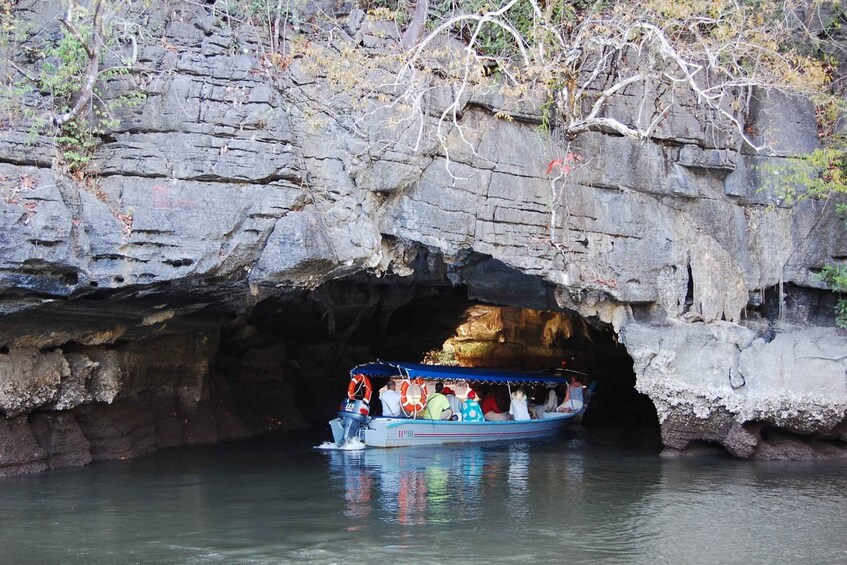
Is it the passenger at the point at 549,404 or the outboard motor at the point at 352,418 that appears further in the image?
the passenger at the point at 549,404

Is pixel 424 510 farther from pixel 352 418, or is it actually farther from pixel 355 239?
pixel 352 418

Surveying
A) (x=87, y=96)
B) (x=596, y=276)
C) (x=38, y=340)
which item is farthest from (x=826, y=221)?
(x=38, y=340)

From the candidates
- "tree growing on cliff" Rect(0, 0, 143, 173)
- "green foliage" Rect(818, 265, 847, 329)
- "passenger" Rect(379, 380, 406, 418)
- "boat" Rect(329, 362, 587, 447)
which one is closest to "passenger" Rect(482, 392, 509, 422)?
"boat" Rect(329, 362, 587, 447)

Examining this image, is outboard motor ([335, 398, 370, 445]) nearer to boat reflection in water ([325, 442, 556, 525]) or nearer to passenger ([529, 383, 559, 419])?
boat reflection in water ([325, 442, 556, 525])

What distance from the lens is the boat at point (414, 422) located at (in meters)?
15.0

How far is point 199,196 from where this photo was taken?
36.7 feet

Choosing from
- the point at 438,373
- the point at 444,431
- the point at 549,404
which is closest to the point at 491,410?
the point at 549,404

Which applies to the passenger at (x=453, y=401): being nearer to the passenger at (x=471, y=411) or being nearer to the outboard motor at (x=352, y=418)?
the passenger at (x=471, y=411)

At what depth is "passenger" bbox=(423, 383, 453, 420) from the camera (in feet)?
52.3

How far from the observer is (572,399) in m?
19.4

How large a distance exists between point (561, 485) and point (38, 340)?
743cm

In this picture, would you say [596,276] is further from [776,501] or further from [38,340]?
[38,340]

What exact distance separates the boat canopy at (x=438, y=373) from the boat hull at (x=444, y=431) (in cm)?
101

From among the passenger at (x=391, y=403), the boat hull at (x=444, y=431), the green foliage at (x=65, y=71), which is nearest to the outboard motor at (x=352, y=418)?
the boat hull at (x=444, y=431)
